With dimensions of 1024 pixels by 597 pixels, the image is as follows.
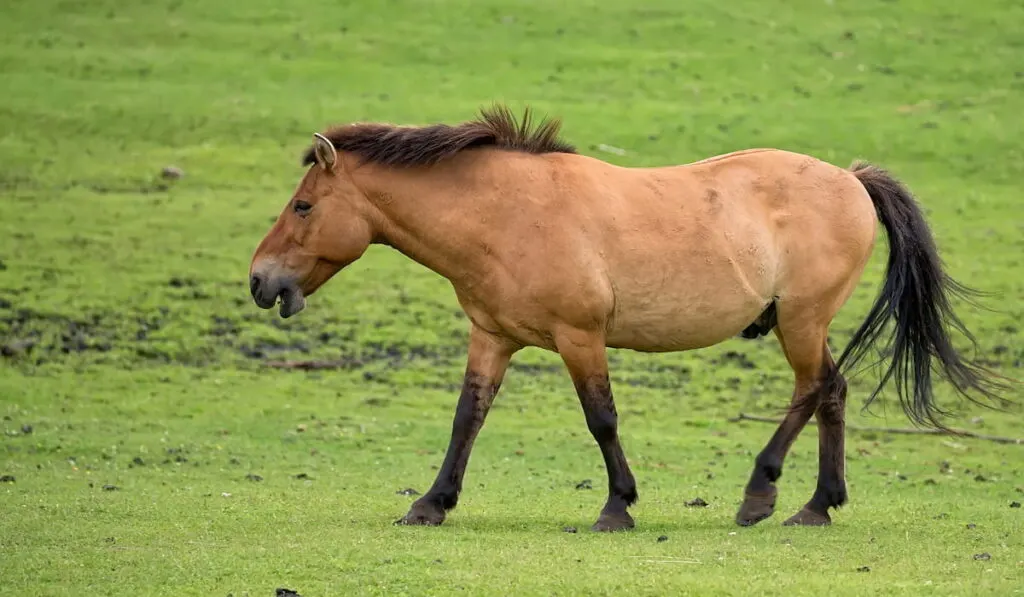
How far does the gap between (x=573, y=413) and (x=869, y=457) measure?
3.09m

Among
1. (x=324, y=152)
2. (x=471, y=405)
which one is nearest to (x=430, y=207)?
(x=324, y=152)

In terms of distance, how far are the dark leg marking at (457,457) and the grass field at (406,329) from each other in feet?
1.00

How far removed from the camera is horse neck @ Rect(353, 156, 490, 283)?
9172 millimetres

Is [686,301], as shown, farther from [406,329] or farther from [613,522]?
[406,329]

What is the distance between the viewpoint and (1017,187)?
78.0 feet

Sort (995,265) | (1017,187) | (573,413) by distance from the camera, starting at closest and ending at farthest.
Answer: (573,413), (995,265), (1017,187)

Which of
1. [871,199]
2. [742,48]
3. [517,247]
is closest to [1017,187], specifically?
[742,48]

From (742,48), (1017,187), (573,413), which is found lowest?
(573,413)

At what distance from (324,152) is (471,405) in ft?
5.76

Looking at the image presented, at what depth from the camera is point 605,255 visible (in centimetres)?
912

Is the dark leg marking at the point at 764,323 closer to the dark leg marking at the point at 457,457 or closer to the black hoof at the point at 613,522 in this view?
the black hoof at the point at 613,522

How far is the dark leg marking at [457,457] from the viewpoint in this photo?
9.12m

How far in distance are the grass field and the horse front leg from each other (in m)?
0.36

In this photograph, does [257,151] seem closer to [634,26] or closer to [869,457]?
[634,26]
